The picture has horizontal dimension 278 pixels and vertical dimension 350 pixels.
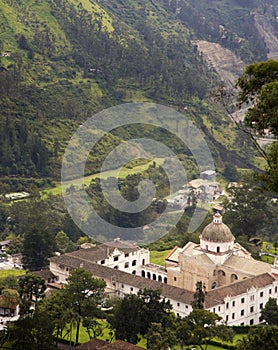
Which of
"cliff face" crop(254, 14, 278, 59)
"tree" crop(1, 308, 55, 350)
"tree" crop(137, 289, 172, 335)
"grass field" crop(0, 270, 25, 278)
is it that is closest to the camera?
"tree" crop(1, 308, 55, 350)

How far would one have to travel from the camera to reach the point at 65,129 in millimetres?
70750

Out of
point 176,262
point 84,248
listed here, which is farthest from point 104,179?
point 176,262

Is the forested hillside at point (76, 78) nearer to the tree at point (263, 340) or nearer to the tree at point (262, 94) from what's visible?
the tree at point (263, 340)

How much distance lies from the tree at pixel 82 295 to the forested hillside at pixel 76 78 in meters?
29.2

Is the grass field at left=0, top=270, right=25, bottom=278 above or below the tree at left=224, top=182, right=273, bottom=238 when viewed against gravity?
below

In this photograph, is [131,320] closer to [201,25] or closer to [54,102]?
[54,102]

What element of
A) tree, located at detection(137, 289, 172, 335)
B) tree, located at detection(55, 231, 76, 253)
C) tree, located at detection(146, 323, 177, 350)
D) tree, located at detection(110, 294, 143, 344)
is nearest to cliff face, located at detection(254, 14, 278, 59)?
tree, located at detection(55, 231, 76, 253)

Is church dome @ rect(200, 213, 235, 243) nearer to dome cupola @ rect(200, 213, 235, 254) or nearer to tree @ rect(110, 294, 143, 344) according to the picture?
dome cupola @ rect(200, 213, 235, 254)

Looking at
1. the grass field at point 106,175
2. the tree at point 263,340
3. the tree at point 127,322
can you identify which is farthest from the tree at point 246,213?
the tree at point 263,340

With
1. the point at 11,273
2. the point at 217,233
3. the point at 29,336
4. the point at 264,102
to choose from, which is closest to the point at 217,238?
the point at 217,233

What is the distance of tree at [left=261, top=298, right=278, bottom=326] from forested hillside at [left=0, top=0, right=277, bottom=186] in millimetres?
31087

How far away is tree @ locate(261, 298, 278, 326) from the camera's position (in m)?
37.2

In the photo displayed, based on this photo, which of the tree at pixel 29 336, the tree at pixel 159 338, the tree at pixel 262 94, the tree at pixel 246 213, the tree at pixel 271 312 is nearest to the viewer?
the tree at pixel 262 94

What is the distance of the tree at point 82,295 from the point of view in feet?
110
